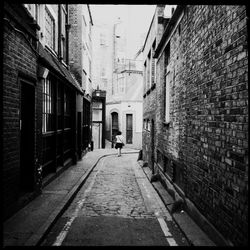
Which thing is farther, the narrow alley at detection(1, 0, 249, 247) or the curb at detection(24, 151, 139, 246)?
the curb at detection(24, 151, 139, 246)

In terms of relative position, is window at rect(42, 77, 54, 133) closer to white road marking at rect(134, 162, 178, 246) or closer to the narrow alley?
the narrow alley

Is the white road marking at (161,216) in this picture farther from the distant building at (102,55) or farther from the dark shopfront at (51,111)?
the distant building at (102,55)

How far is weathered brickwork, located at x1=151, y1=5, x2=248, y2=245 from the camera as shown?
346 cm

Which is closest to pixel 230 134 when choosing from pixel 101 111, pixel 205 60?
pixel 205 60

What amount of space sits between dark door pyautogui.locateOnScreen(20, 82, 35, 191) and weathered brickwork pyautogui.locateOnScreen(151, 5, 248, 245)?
372 cm

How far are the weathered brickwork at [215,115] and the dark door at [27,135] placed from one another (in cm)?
372

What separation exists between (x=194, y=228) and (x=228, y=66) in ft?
9.77

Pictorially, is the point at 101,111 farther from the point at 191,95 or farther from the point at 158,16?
the point at 191,95

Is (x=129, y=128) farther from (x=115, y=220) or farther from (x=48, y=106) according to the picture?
(x=115, y=220)

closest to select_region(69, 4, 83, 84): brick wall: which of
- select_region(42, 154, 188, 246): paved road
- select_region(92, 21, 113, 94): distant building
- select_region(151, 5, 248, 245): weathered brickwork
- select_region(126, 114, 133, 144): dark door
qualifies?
select_region(42, 154, 188, 246): paved road

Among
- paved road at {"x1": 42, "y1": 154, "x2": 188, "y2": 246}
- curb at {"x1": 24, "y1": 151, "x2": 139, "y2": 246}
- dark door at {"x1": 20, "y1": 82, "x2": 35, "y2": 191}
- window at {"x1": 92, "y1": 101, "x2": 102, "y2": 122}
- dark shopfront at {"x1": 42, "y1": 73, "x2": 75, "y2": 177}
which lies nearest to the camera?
curb at {"x1": 24, "y1": 151, "x2": 139, "y2": 246}

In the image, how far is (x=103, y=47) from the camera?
40.1m

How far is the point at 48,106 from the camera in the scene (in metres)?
9.34

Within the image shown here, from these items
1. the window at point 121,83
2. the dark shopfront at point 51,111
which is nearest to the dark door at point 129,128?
the window at point 121,83
